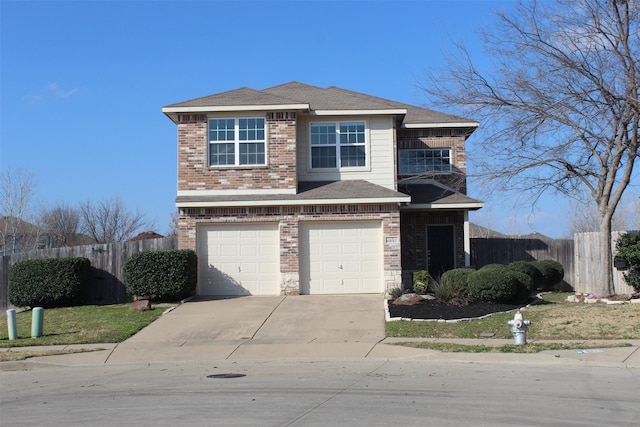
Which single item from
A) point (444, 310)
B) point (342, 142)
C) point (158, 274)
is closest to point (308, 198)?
point (342, 142)

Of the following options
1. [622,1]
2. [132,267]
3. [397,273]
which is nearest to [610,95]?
[622,1]

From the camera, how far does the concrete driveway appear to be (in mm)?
13297

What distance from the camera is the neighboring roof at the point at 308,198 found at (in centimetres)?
1977

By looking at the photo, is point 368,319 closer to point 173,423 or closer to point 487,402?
point 487,402

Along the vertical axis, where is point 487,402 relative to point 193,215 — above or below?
below

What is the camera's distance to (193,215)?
20219 millimetres

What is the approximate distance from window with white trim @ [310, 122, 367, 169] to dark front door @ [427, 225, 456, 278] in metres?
3.86

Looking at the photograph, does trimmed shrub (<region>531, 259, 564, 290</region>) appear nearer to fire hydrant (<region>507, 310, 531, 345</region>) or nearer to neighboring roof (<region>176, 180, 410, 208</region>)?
neighboring roof (<region>176, 180, 410, 208</region>)

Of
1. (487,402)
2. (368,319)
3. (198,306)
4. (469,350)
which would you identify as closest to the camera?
(487,402)

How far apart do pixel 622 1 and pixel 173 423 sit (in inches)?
597

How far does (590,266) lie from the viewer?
2112 centimetres

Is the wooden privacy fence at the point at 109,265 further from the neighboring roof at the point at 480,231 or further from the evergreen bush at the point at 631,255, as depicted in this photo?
the neighboring roof at the point at 480,231

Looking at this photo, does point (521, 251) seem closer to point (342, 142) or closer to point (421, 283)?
point (421, 283)

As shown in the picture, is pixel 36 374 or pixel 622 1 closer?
pixel 36 374
